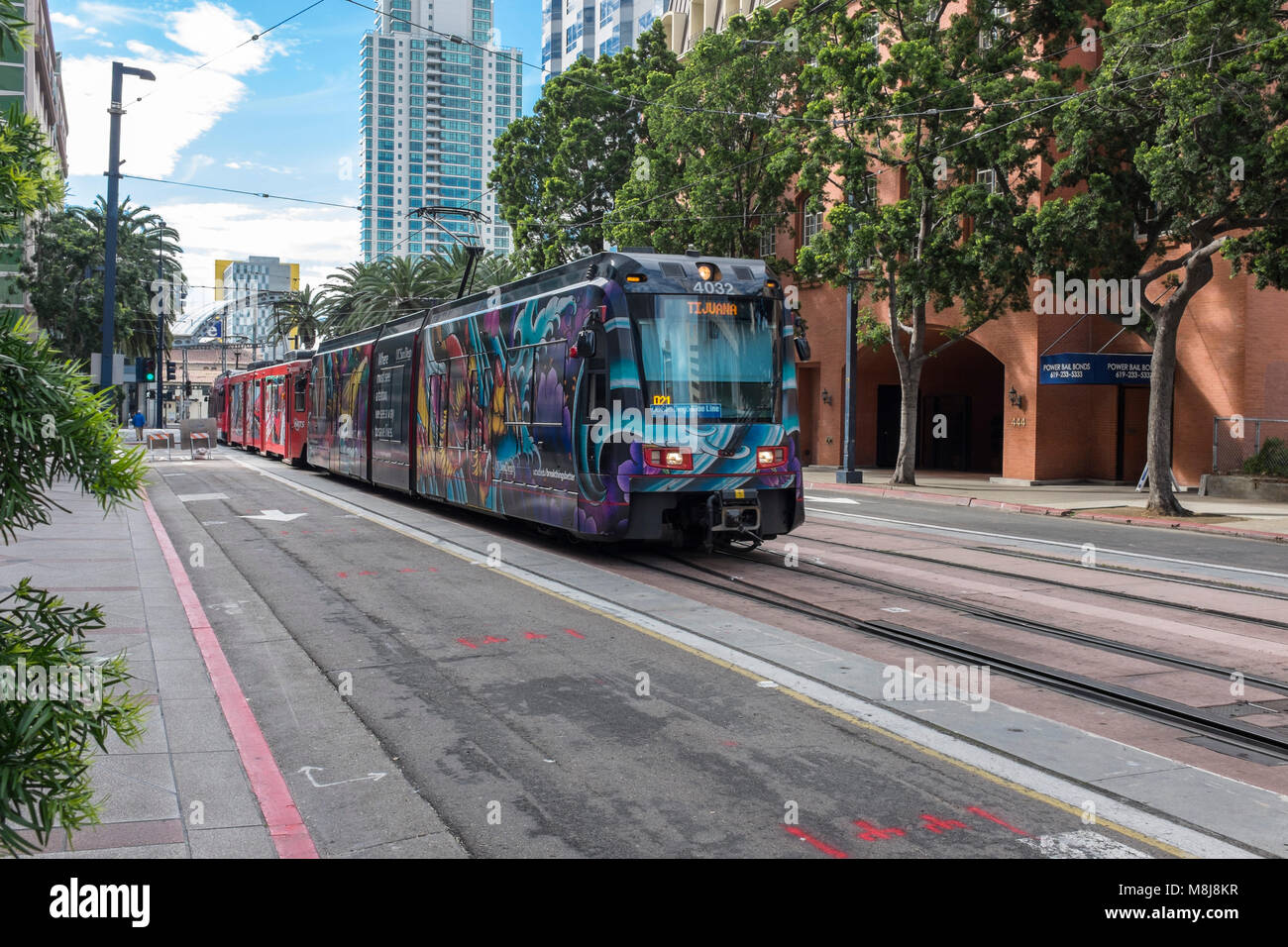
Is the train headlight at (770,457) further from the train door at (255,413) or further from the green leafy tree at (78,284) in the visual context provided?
the green leafy tree at (78,284)

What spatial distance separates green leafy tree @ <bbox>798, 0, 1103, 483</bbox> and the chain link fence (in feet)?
20.2

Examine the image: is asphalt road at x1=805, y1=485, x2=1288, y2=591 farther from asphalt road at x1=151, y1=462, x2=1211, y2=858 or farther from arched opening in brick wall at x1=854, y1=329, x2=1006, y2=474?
arched opening in brick wall at x1=854, y1=329, x2=1006, y2=474

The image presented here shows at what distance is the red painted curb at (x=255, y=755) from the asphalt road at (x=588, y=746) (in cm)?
9

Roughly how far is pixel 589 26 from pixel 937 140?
14584 cm

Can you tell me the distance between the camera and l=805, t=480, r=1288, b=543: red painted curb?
65.4 feet

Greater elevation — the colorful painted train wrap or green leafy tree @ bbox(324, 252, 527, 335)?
green leafy tree @ bbox(324, 252, 527, 335)

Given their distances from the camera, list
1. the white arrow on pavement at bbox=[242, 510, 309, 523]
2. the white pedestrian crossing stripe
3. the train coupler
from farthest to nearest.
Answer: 1. the white arrow on pavement at bbox=[242, 510, 309, 523]
2. the train coupler
3. the white pedestrian crossing stripe

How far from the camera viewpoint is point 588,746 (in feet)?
21.0

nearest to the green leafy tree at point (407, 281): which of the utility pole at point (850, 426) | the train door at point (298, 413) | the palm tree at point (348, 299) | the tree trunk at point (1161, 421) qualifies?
the palm tree at point (348, 299)

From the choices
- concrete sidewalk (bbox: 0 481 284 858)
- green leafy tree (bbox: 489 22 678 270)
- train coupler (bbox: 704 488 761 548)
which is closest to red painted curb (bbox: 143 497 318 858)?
concrete sidewalk (bbox: 0 481 284 858)

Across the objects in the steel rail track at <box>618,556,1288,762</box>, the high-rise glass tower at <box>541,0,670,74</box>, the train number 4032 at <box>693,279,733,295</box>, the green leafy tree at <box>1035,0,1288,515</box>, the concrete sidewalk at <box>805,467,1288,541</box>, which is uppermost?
the high-rise glass tower at <box>541,0,670,74</box>

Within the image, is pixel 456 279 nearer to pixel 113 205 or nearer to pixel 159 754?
pixel 113 205

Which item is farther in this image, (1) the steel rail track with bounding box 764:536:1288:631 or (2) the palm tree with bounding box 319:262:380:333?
(2) the palm tree with bounding box 319:262:380:333

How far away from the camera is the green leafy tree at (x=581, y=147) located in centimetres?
4500
